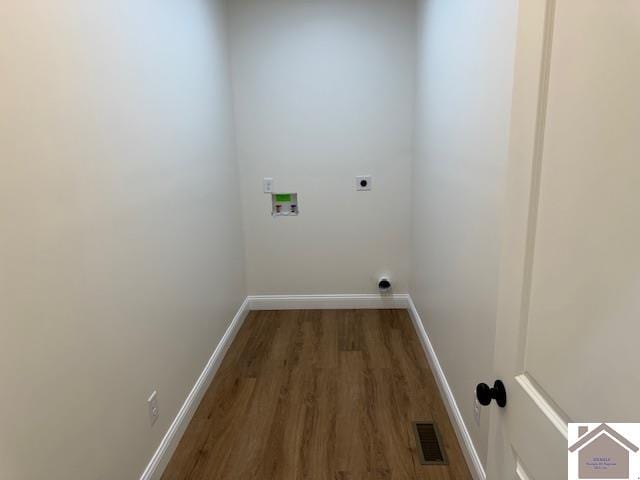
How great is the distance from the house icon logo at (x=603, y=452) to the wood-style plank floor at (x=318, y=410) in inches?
54.8

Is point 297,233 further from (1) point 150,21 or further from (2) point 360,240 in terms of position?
(1) point 150,21

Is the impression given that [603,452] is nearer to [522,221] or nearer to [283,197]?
[522,221]

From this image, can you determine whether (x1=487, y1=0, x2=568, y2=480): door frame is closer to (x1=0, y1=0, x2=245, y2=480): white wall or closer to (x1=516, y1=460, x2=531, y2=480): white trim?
(x1=516, y1=460, x2=531, y2=480): white trim

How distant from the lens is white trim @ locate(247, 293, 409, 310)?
12.5 feet

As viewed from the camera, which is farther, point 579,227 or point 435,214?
point 435,214

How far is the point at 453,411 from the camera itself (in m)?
2.22

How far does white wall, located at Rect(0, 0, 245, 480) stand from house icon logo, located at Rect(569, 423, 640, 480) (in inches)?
49.5

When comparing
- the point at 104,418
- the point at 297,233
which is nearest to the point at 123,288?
the point at 104,418

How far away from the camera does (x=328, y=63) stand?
3.33 m

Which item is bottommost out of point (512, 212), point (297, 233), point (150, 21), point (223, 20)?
point (297, 233)

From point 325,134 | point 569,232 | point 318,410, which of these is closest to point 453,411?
point 318,410

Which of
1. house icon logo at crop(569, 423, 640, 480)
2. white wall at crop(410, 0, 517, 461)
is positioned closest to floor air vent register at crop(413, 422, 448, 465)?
white wall at crop(410, 0, 517, 461)

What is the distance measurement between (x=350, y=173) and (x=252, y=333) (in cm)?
152

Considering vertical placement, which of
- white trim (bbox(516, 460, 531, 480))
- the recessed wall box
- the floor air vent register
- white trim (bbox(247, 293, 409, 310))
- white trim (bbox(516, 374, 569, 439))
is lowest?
the floor air vent register
